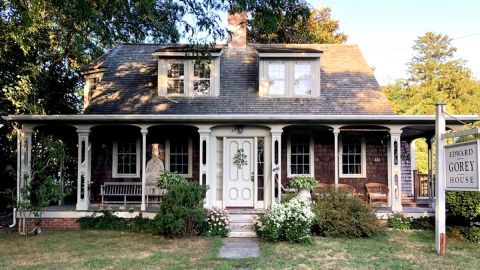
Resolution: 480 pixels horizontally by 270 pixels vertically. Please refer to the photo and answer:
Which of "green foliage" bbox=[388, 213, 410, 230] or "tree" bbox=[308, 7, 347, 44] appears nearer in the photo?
"green foliage" bbox=[388, 213, 410, 230]

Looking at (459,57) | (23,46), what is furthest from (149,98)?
(459,57)

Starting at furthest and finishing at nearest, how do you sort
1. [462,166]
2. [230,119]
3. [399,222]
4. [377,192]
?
[377,192]
[230,119]
[399,222]
[462,166]

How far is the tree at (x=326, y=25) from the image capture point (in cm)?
2661

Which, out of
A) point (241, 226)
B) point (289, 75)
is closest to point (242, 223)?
point (241, 226)

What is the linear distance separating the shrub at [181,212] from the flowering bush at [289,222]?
161 centimetres

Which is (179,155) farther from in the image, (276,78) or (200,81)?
(276,78)

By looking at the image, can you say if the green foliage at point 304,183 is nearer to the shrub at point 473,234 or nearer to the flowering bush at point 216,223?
the flowering bush at point 216,223

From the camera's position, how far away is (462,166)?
7871mm

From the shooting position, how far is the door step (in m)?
10.6

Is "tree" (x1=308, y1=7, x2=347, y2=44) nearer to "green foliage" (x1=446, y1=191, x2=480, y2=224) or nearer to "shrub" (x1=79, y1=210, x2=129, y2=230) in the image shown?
"green foliage" (x1=446, y1=191, x2=480, y2=224)

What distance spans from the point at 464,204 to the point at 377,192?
3728mm

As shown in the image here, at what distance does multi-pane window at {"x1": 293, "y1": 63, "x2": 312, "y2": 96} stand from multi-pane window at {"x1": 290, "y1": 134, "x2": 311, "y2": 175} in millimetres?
1519

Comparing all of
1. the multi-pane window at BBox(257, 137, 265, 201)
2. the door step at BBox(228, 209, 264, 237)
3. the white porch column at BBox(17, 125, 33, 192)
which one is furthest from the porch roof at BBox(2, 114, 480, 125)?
the door step at BBox(228, 209, 264, 237)

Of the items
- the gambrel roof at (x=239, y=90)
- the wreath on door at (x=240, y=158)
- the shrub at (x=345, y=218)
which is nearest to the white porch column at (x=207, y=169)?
the wreath on door at (x=240, y=158)
